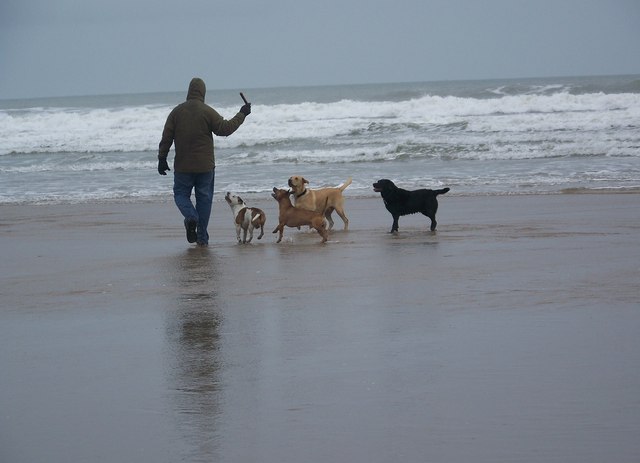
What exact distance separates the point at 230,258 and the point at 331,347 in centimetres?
376

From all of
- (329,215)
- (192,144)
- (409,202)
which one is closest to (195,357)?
(192,144)

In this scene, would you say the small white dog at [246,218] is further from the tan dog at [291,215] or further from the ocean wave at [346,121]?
the ocean wave at [346,121]

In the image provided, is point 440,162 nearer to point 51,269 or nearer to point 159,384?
point 51,269

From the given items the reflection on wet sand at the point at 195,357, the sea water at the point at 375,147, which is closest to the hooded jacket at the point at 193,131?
the reflection on wet sand at the point at 195,357

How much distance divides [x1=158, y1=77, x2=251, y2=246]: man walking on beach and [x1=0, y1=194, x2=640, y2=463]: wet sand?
0.39m

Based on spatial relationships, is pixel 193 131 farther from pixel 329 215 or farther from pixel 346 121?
pixel 346 121

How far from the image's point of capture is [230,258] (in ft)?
29.0

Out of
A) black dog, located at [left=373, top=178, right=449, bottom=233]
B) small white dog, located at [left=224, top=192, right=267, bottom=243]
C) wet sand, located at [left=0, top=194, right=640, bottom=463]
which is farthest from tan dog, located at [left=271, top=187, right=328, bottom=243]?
black dog, located at [left=373, top=178, right=449, bottom=233]

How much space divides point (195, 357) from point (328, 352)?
0.69m

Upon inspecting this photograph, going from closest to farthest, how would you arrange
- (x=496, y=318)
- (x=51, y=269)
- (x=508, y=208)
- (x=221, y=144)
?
(x=496, y=318), (x=51, y=269), (x=508, y=208), (x=221, y=144)

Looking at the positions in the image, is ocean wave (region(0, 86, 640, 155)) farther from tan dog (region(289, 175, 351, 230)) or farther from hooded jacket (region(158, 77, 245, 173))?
hooded jacket (region(158, 77, 245, 173))

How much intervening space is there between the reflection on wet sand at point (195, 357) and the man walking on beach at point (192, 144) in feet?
5.57

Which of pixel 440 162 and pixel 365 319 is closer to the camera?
pixel 365 319

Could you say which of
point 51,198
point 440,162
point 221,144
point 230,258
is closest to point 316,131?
point 221,144
